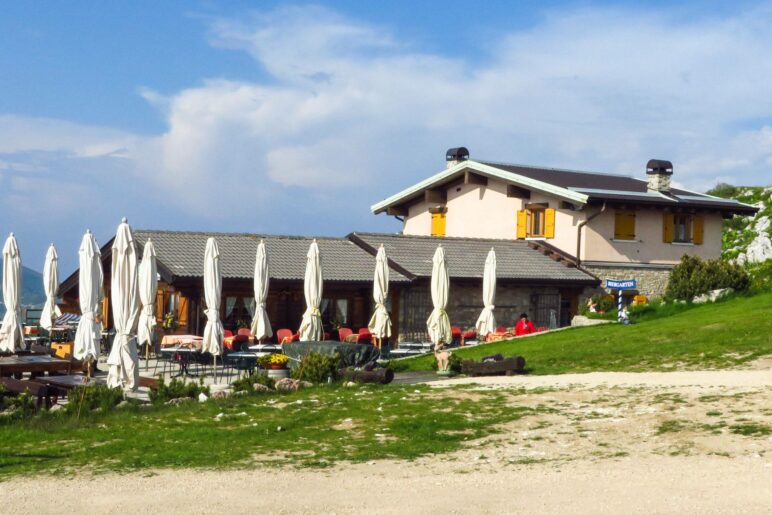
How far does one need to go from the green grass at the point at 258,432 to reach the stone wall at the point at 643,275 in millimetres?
19801

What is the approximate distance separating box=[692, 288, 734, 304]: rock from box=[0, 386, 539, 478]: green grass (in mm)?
17687

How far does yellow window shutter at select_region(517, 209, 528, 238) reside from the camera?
123 feet

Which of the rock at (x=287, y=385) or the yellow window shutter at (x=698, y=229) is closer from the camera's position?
the rock at (x=287, y=385)

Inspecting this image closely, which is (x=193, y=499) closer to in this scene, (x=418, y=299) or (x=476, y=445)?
(x=476, y=445)

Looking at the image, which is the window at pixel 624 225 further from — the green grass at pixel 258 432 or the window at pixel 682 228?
the green grass at pixel 258 432

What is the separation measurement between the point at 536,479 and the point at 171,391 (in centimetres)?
771

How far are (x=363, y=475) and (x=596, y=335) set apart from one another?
16.7 meters

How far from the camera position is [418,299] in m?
31.2

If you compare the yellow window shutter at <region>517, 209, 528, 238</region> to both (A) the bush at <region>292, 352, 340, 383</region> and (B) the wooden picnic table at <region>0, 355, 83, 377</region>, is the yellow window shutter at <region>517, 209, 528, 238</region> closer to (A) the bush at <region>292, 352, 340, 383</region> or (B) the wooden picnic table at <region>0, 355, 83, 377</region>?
(A) the bush at <region>292, 352, 340, 383</region>

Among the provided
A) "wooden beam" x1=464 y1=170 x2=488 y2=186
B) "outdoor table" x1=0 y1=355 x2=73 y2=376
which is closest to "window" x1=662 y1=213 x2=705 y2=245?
"wooden beam" x1=464 y1=170 x2=488 y2=186

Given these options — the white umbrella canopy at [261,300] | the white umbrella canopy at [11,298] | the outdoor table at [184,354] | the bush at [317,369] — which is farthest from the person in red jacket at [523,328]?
the white umbrella canopy at [11,298]

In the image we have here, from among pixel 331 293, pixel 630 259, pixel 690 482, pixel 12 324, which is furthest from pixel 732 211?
pixel 690 482

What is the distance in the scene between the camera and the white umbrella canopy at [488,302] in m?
26.4

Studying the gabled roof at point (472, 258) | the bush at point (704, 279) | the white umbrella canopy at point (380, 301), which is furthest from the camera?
the bush at point (704, 279)
